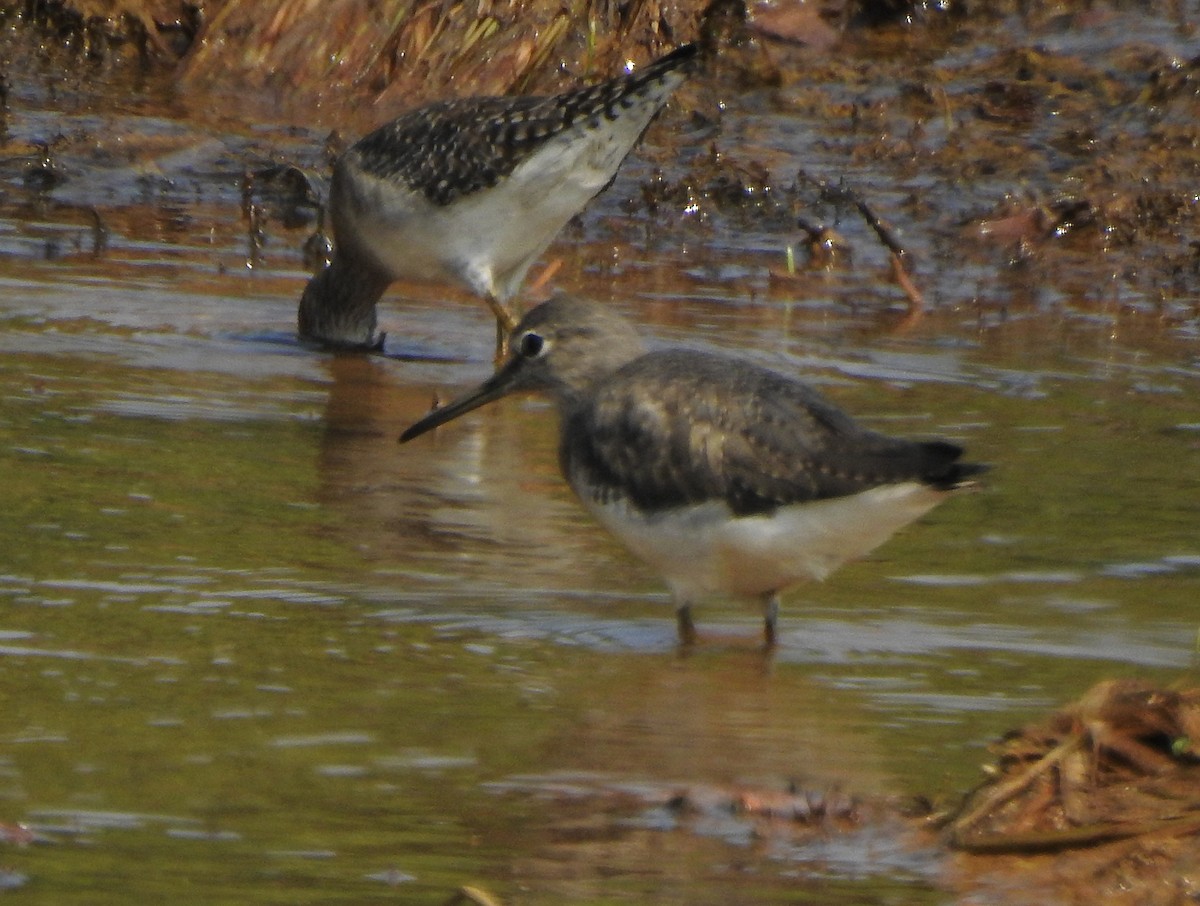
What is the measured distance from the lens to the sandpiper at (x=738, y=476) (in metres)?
5.17

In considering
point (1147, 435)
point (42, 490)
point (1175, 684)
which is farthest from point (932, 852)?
point (1147, 435)

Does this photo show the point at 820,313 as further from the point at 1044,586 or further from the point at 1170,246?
the point at 1044,586

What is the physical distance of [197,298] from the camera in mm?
9148

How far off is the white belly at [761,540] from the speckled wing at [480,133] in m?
3.99

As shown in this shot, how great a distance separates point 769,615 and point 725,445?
0.41 metres

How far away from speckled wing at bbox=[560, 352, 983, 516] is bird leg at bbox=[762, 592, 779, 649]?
223 mm

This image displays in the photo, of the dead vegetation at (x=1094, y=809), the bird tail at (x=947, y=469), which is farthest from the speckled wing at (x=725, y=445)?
the dead vegetation at (x=1094, y=809)

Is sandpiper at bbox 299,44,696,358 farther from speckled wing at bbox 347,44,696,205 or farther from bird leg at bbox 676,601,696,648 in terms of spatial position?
bird leg at bbox 676,601,696,648

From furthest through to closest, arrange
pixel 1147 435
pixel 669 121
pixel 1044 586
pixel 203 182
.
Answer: pixel 669 121 < pixel 203 182 < pixel 1147 435 < pixel 1044 586

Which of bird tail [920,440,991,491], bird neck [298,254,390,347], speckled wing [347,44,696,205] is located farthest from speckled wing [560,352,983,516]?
speckled wing [347,44,696,205]

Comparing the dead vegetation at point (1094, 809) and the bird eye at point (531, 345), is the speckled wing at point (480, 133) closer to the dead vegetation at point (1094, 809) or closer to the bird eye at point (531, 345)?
the bird eye at point (531, 345)

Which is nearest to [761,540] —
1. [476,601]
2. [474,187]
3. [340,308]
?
[476,601]

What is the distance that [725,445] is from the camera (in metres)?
5.42

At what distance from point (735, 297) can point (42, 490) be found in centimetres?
430
